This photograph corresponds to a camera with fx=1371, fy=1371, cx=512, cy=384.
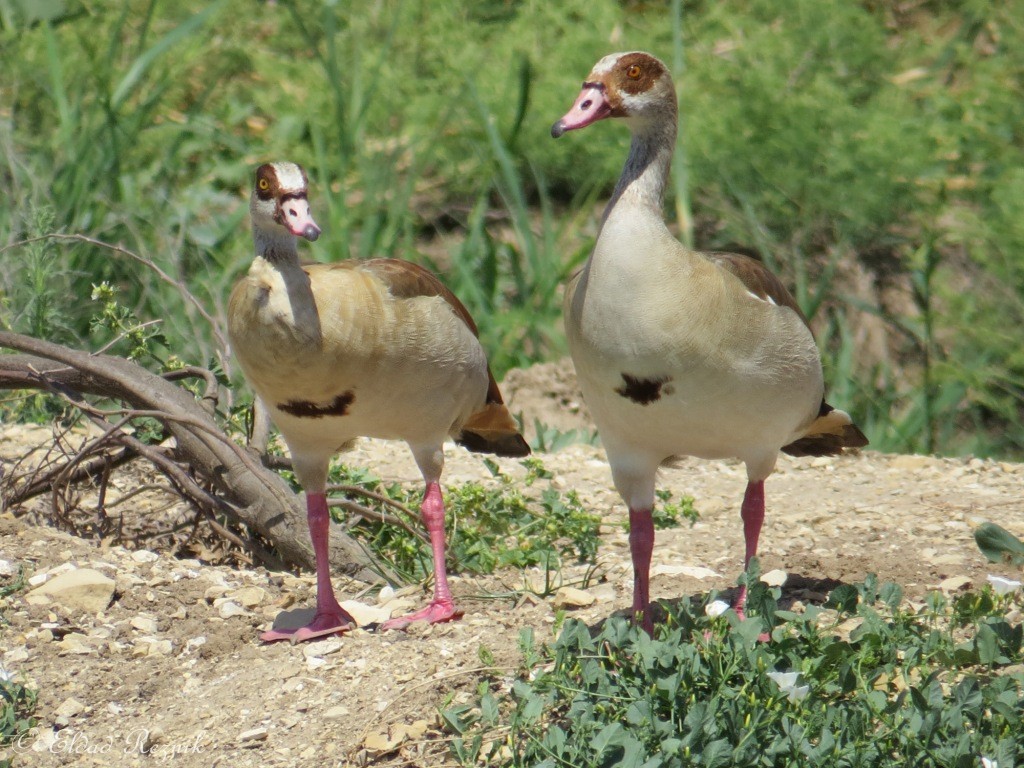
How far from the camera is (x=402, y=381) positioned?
13.8ft

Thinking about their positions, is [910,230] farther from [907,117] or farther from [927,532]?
Result: [927,532]

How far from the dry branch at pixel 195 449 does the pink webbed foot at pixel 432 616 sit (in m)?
0.59

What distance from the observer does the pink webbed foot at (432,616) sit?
13.8 ft

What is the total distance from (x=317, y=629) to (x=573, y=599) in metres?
0.81

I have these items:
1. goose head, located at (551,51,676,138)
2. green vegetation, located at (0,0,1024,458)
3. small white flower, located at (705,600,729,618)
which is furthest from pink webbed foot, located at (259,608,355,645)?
green vegetation, located at (0,0,1024,458)

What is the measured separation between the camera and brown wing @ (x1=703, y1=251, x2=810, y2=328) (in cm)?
402

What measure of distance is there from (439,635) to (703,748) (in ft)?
4.06

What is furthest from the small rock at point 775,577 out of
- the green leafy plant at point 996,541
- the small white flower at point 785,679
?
the small white flower at point 785,679

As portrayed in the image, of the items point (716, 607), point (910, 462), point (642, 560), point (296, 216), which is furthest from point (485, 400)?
point (910, 462)

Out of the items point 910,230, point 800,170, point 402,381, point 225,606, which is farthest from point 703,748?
point 910,230

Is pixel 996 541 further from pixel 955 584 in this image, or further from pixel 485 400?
pixel 485 400

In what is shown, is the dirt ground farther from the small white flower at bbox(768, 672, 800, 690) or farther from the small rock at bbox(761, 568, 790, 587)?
the small white flower at bbox(768, 672, 800, 690)

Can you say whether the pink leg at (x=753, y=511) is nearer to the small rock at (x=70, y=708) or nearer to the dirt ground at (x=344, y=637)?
the dirt ground at (x=344, y=637)

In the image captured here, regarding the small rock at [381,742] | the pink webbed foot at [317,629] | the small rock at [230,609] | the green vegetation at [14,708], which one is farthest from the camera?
the small rock at [230,609]
